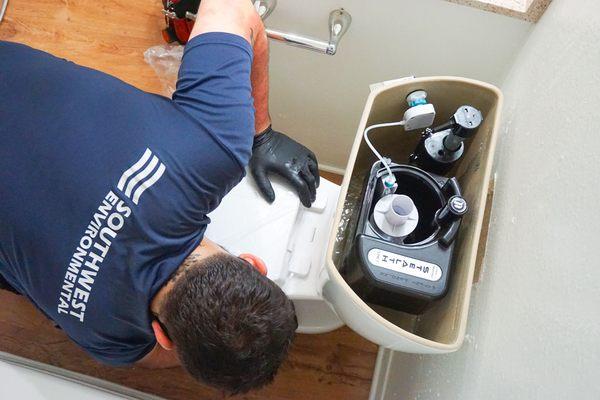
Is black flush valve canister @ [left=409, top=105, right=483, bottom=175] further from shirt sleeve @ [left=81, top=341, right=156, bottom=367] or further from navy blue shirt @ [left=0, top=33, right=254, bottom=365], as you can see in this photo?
shirt sleeve @ [left=81, top=341, right=156, bottom=367]

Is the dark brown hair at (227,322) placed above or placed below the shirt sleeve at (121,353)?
above

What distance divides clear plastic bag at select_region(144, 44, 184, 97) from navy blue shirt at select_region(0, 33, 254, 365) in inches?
19.2

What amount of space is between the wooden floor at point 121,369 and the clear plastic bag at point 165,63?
0.02 meters

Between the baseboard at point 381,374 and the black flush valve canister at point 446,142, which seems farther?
the baseboard at point 381,374

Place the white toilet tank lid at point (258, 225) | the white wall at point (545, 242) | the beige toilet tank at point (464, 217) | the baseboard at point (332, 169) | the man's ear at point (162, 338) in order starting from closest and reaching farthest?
the white wall at point (545, 242), the beige toilet tank at point (464, 217), the man's ear at point (162, 338), the white toilet tank lid at point (258, 225), the baseboard at point (332, 169)

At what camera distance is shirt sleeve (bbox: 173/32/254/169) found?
29.2 inches

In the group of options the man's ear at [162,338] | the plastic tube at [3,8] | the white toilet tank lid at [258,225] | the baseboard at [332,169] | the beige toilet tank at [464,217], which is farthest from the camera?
the baseboard at [332,169]

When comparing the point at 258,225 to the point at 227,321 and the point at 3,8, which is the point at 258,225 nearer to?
the point at 227,321

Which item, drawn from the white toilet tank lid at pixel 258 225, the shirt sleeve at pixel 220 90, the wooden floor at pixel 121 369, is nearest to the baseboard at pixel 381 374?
the wooden floor at pixel 121 369

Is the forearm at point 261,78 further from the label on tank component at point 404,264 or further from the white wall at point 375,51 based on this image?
the label on tank component at point 404,264

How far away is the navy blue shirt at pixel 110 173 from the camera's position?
0.70 m

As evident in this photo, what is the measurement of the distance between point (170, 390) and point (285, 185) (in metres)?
0.73

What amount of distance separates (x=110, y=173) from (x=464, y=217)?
1.81ft

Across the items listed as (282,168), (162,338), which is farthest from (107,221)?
(282,168)
